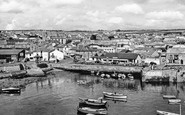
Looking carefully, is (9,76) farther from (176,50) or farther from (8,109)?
(176,50)

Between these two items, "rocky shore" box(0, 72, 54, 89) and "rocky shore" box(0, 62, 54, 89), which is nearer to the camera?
"rocky shore" box(0, 72, 54, 89)

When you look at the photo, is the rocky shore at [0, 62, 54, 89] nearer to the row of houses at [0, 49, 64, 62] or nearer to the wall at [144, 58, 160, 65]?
the row of houses at [0, 49, 64, 62]

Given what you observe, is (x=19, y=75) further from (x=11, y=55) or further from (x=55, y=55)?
(x=55, y=55)

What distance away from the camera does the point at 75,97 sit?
139 feet

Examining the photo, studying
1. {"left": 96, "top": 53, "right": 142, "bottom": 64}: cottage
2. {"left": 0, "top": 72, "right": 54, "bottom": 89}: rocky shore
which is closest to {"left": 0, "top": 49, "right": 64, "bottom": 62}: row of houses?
{"left": 96, "top": 53, "right": 142, "bottom": 64}: cottage

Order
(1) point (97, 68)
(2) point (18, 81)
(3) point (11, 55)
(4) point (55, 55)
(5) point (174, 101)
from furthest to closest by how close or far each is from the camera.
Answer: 1. (4) point (55, 55)
2. (3) point (11, 55)
3. (1) point (97, 68)
4. (2) point (18, 81)
5. (5) point (174, 101)

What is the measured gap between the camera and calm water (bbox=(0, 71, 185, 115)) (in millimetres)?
35219

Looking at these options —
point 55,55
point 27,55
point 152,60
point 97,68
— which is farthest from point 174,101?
point 27,55

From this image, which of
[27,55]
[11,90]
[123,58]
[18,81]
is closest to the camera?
[11,90]

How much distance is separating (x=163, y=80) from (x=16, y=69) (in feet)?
111

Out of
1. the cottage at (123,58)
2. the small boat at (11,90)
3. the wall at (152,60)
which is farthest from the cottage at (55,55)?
the small boat at (11,90)

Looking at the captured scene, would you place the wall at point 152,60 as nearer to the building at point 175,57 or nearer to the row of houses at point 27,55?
the building at point 175,57

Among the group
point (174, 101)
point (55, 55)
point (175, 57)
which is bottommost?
point (174, 101)

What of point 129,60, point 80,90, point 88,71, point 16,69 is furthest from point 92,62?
point 80,90
